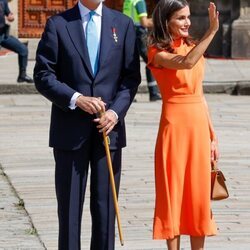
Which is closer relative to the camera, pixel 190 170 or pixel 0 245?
pixel 190 170

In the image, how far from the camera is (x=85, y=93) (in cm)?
688

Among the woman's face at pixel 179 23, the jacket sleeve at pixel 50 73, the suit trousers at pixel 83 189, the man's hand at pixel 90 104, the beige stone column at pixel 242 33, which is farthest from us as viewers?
the beige stone column at pixel 242 33

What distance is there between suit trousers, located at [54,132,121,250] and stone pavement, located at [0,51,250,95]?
39.3 feet

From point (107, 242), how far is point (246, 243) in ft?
6.31

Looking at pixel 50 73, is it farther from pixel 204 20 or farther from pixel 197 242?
pixel 204 20

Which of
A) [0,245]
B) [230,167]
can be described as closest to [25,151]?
[230,167]

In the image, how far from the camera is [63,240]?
23.2ft

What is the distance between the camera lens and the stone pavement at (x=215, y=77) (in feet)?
62.6

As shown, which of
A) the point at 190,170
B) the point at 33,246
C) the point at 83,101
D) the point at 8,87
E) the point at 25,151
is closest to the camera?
the point at 83,101

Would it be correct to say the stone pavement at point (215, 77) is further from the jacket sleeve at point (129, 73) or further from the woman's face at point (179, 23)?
the jacket sleeve at point (129, 73)

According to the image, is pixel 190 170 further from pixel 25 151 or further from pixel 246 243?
pixel 25 151

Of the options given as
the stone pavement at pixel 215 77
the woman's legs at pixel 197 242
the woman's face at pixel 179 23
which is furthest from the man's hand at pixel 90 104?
the stone pavement at pixel 215 77

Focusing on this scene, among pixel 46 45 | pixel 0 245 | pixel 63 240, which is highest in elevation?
pixel 46 45

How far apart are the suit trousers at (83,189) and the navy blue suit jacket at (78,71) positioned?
0.07m
